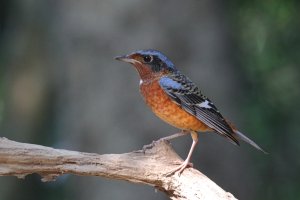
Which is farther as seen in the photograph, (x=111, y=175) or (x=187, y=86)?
(x=187, y=86)

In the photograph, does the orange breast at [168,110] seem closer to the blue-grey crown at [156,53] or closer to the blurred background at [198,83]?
the blue-grey crown at [156,53]

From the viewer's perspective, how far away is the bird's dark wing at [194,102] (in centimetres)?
604

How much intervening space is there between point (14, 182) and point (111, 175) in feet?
23.4

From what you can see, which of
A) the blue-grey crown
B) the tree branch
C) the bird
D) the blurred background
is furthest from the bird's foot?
the blurred background

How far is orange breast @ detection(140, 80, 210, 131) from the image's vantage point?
604 centimetres

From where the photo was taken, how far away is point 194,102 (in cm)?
632

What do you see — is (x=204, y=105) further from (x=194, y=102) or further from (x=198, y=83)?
(x=198, y=83)

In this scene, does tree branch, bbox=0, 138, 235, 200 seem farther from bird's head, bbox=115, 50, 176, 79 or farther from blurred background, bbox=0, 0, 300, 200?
blurred background, bbox=0, 0, 300, 200

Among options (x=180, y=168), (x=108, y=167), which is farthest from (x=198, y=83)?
(x=108, y=167)

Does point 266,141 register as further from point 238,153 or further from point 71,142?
point 71,142

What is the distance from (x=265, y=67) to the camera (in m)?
10.3

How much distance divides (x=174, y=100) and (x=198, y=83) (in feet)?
12.3

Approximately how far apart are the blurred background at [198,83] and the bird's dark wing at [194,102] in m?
3.12

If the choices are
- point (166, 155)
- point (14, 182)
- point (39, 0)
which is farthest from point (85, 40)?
point (166, 155)
